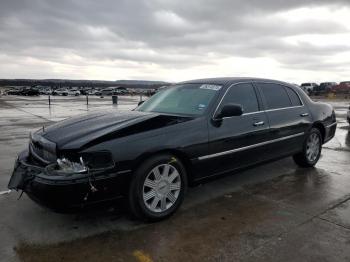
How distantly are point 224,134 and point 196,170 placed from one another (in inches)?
23.6

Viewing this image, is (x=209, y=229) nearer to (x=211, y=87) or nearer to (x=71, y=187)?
(x=71, y=187)

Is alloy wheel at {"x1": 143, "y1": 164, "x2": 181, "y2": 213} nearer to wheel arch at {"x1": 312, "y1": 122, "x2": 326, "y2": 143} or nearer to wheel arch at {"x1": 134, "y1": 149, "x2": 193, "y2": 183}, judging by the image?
wheel arch at {"x1": 134, "y1": 149, "x2": 193, "y2": 183}

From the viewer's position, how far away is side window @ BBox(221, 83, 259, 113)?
4570 millimetres

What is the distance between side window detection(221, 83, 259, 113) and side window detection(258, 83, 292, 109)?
0.29 m

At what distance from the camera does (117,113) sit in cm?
452

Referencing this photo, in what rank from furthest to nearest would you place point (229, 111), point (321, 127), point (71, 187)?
point (321, 127) → point (229, 111) → point (71, 187)

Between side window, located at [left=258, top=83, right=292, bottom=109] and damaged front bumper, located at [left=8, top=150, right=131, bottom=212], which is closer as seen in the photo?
damaged front bumper, located at [left=8, top=150, right=131, bottom=212]

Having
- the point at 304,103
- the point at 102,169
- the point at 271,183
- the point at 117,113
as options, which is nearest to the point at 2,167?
the point at 117,113

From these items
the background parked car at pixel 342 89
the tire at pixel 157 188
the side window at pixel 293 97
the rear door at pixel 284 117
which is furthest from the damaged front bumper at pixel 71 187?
the background parked car at pixel 342 89

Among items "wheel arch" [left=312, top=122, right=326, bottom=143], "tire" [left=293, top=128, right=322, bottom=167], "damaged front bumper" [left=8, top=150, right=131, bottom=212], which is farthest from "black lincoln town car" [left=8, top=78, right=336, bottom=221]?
"wheel arch" [left=312, top=122, right=326, bottom=143]

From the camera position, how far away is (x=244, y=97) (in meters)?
4.79

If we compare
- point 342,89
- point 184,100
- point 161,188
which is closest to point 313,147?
point 184,100

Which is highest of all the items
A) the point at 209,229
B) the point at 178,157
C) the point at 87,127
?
the point at 87,127

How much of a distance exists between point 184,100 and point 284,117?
1.67 meters
